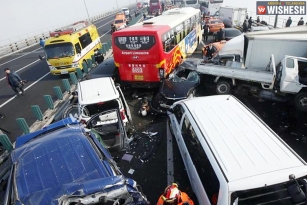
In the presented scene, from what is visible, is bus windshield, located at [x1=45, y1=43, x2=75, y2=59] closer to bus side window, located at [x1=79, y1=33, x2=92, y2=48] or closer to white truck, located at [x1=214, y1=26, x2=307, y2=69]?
bus side window, located at [x1=79, y1=33, x2=92, y2=48]

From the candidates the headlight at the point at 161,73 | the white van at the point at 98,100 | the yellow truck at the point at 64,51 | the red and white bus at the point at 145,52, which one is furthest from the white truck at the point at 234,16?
the white van at the point at 98,100

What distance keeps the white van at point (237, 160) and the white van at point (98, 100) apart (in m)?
2.48

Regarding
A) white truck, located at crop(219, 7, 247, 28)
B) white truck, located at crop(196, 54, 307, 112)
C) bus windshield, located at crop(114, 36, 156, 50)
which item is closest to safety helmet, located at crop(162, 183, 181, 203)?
white truck, located at crop(196, 54, 307, 112)

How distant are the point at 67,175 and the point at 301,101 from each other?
7.75 m

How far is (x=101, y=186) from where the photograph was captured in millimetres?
3414

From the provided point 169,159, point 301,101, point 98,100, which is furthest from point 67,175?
point 301,101

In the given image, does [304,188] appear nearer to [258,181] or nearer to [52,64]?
[258,181]

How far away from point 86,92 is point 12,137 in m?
4.30

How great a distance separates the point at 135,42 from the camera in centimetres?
979

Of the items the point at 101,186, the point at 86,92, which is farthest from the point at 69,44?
the point at 101,186

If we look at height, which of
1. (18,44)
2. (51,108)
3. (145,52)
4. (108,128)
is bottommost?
(51,108)

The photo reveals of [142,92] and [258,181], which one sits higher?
[258,181]

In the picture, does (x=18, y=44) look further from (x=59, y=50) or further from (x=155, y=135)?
(x=155, y=135)

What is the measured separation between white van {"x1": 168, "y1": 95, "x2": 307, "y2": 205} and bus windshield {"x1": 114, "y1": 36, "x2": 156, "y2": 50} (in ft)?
16.8
